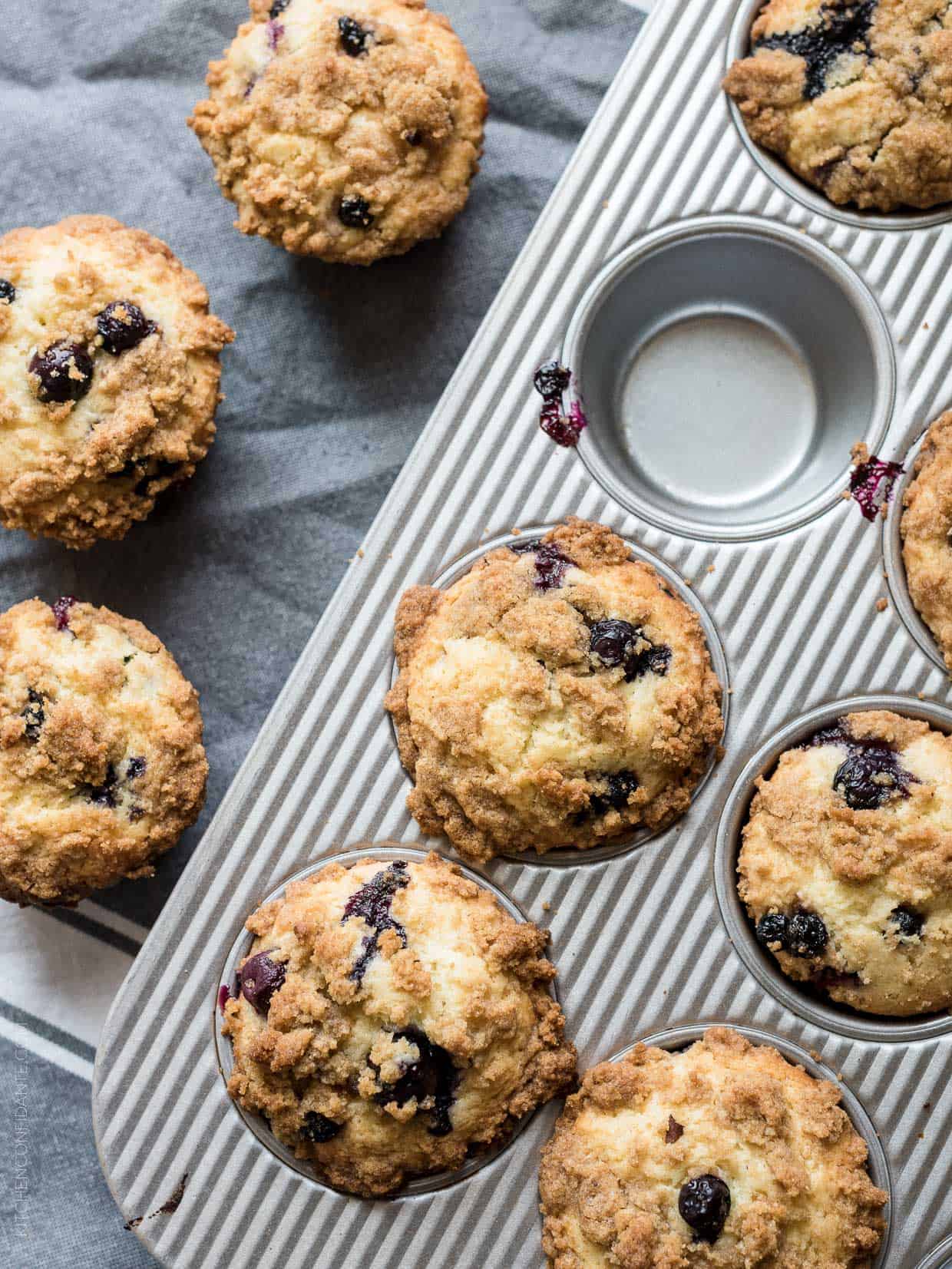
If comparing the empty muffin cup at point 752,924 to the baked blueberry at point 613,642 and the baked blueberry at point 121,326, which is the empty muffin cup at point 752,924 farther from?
the baked blueberry at point 121,326

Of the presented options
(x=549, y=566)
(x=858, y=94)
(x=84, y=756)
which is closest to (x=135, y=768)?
(x=84, y=756)

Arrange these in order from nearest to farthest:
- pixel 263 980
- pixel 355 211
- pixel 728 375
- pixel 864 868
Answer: pixel 864 868 < pixel 263 980 < pixel 355 211 < pixel 728 375

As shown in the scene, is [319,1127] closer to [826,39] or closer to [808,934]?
[808,934]

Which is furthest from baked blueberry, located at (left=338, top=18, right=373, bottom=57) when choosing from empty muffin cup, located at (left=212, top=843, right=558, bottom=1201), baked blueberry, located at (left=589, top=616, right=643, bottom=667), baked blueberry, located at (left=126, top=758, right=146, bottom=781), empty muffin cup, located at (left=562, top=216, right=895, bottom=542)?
empty muffin cup, located at (left=212, top=843, right=558, bottom=1201)

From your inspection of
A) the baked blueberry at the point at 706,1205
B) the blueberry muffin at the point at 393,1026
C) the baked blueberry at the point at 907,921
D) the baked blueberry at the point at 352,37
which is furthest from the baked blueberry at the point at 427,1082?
the baked blueberry at the point at 352,37

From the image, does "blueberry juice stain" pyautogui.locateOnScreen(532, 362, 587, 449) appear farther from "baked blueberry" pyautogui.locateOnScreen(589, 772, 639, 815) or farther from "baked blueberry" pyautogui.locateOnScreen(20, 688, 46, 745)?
"baked blueberry" pyautogui.locateOnScreen(20, 688, 46, 745)

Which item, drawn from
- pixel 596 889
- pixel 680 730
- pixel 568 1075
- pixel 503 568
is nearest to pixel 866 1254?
pixel 568 1075

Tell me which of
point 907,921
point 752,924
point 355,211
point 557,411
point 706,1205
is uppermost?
point 355,211
